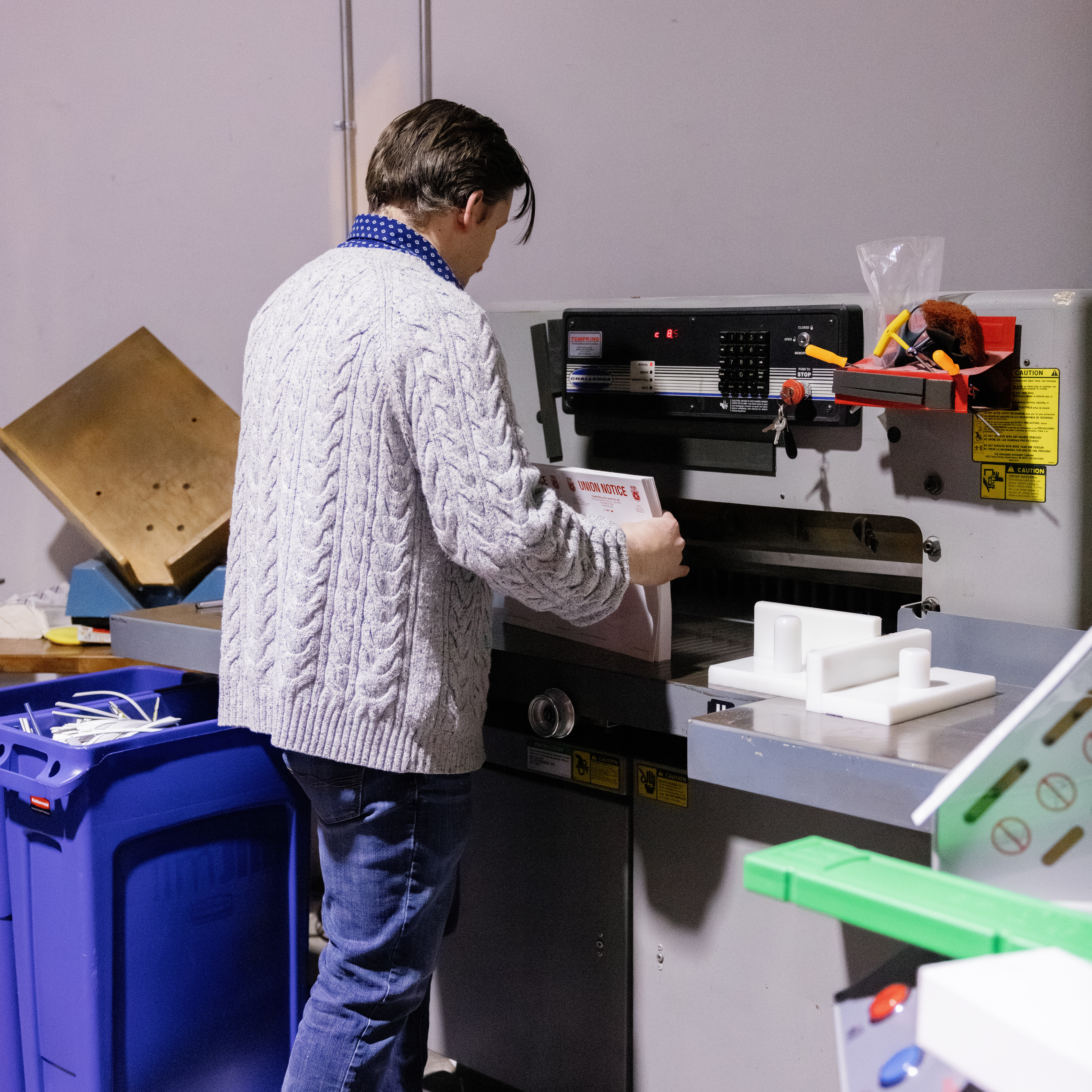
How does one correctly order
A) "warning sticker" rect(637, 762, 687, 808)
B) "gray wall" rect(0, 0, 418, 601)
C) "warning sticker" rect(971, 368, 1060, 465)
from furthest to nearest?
"gray wall" rect(0, 0, 418, 601), "warning sticker" rect(637, 762, 687, 808), "warning sticker" rect(971, 368, 1060, 465)

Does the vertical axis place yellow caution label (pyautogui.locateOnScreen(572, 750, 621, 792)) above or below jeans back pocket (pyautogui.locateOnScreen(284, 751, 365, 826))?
below

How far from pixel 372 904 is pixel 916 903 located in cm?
88

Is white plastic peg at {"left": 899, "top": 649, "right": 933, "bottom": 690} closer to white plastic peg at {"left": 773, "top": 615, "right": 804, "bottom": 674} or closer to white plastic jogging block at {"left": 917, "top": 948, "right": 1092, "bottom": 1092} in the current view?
white plastic peg at {"left": 773, "top": 615, "right": 804, "bottom": 674}

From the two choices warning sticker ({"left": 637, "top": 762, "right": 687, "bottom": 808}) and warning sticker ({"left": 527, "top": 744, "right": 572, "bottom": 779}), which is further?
warning sticker ({"left": 527, "top": 744, "right": 572, "bottom": 779})

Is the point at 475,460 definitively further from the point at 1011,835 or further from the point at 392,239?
the point at 1011,835

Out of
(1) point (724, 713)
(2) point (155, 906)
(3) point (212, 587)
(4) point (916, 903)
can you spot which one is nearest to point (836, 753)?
(1) point (724, 713)

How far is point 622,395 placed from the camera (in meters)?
1.79

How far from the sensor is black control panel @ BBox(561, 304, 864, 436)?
1557mm

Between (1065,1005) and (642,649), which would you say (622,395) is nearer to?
(642,649)

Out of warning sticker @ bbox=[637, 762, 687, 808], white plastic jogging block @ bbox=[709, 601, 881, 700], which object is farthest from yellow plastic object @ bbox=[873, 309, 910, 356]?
warning sticker @ bbox=[637, 762, 687, 808]

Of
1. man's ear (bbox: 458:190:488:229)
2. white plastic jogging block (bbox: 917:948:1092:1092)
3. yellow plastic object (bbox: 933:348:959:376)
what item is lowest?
Answer: white plastic jogging block (bbox: 917:948:1092:1092)

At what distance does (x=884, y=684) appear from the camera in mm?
1358

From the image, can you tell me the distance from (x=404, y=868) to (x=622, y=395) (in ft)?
2.49

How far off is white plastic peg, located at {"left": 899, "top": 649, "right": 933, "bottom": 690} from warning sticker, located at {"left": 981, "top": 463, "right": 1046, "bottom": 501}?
9.4 inches
